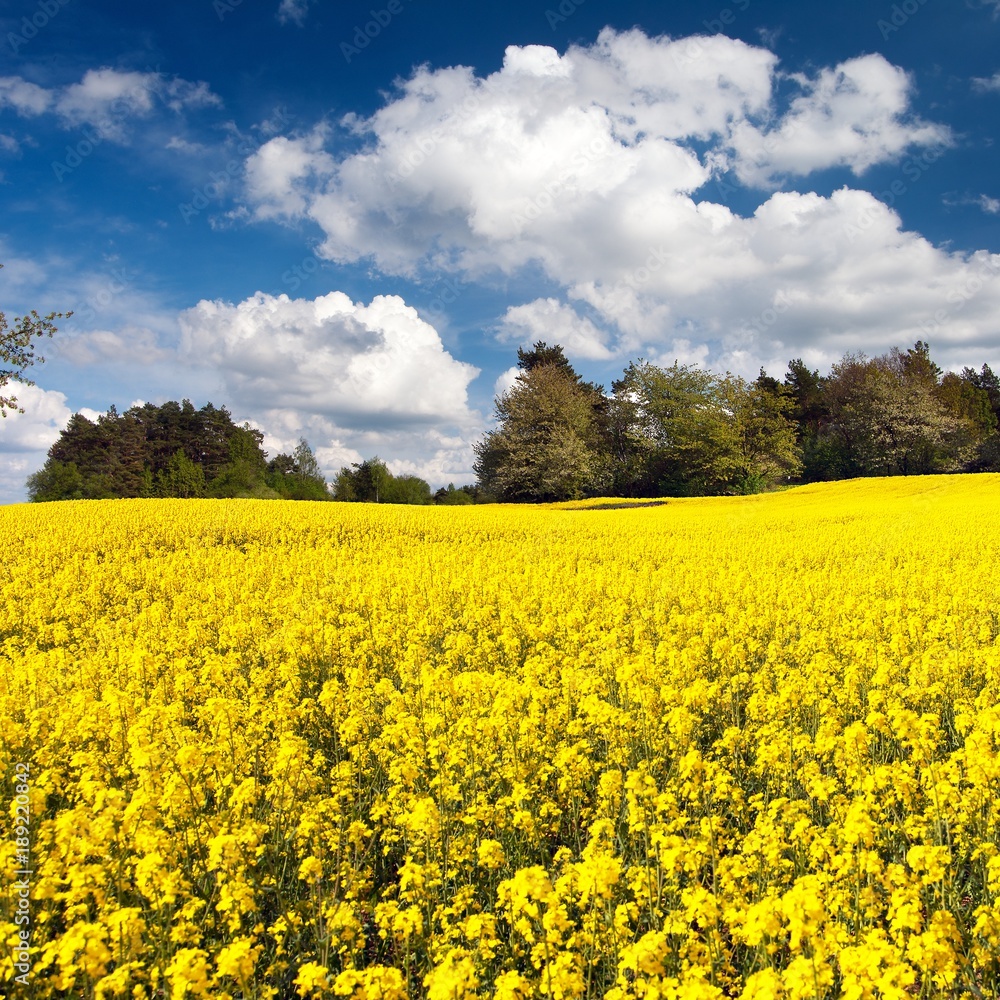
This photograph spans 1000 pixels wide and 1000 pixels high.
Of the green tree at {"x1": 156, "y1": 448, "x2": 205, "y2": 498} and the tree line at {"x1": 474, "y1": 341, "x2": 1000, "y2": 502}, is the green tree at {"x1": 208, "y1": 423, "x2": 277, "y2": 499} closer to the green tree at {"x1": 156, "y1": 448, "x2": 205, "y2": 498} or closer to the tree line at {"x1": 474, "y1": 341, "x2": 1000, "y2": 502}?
the green tree at {"x1": 156, "y1": 448, "x2": 205, "y2": 498}

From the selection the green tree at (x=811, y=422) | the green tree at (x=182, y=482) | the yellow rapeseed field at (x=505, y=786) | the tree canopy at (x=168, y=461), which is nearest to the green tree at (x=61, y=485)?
the tree canopy at (x=168, y=461)

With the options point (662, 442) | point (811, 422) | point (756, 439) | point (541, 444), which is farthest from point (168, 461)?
point (811, 422)

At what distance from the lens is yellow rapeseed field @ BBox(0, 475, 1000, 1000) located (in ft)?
9.02

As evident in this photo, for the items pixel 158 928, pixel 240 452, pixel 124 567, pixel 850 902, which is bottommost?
pixel 850 902

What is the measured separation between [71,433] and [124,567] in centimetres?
7409

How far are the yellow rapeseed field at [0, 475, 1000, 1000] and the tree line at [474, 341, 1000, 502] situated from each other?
3979 cm

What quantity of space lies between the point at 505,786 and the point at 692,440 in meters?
48.8

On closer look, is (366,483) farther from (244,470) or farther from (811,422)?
(811,422)

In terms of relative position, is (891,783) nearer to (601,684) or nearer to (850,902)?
(850,902)

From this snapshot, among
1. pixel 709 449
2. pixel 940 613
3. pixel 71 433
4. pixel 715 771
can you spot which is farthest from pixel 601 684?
pixel 71 433

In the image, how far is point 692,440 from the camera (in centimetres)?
5062

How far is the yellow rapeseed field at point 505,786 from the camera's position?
2.75m

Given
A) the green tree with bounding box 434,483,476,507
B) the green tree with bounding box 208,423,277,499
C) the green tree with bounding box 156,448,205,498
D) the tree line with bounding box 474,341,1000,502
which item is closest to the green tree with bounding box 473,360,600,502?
the tree line with bounding box 474,341,1000,502

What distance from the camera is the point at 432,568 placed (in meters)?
12.6
